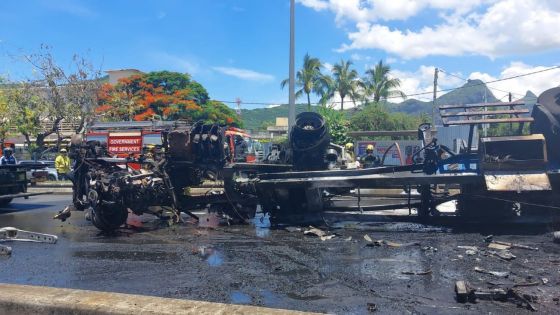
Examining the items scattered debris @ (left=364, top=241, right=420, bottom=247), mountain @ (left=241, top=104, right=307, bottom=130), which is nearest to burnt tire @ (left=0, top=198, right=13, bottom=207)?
scattered debris @ (left=364, top=241, right=420, bottom=247)

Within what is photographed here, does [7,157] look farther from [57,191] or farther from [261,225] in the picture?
[261,225]

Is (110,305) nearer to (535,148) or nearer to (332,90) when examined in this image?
(535,148)

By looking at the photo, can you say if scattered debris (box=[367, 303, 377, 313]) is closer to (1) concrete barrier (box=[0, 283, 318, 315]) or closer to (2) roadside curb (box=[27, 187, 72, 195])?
(1) concrete barrier (box=[0, 283, 318, 315])

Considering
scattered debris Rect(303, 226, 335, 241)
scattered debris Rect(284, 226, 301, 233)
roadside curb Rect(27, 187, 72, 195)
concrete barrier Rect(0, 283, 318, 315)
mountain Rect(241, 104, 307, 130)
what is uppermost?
mountain Rect(241, 104, 307, 130)

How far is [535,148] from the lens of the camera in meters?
7.45

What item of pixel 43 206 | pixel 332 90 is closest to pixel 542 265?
pixel 43 206

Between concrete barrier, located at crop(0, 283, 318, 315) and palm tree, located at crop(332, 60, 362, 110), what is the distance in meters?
51.3

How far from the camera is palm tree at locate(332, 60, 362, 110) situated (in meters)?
54.0

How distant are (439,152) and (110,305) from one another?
6.56 m

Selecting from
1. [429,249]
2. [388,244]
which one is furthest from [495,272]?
[388,244]

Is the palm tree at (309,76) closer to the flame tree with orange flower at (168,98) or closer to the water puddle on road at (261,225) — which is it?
the flame tree with orange flower at (168,98)

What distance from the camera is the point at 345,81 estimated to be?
53.9 m

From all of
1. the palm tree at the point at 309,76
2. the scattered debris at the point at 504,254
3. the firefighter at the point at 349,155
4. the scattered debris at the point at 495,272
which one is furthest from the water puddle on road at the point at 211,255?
the palm tree at the point at 309,76

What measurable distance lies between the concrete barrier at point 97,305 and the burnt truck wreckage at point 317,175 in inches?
193
